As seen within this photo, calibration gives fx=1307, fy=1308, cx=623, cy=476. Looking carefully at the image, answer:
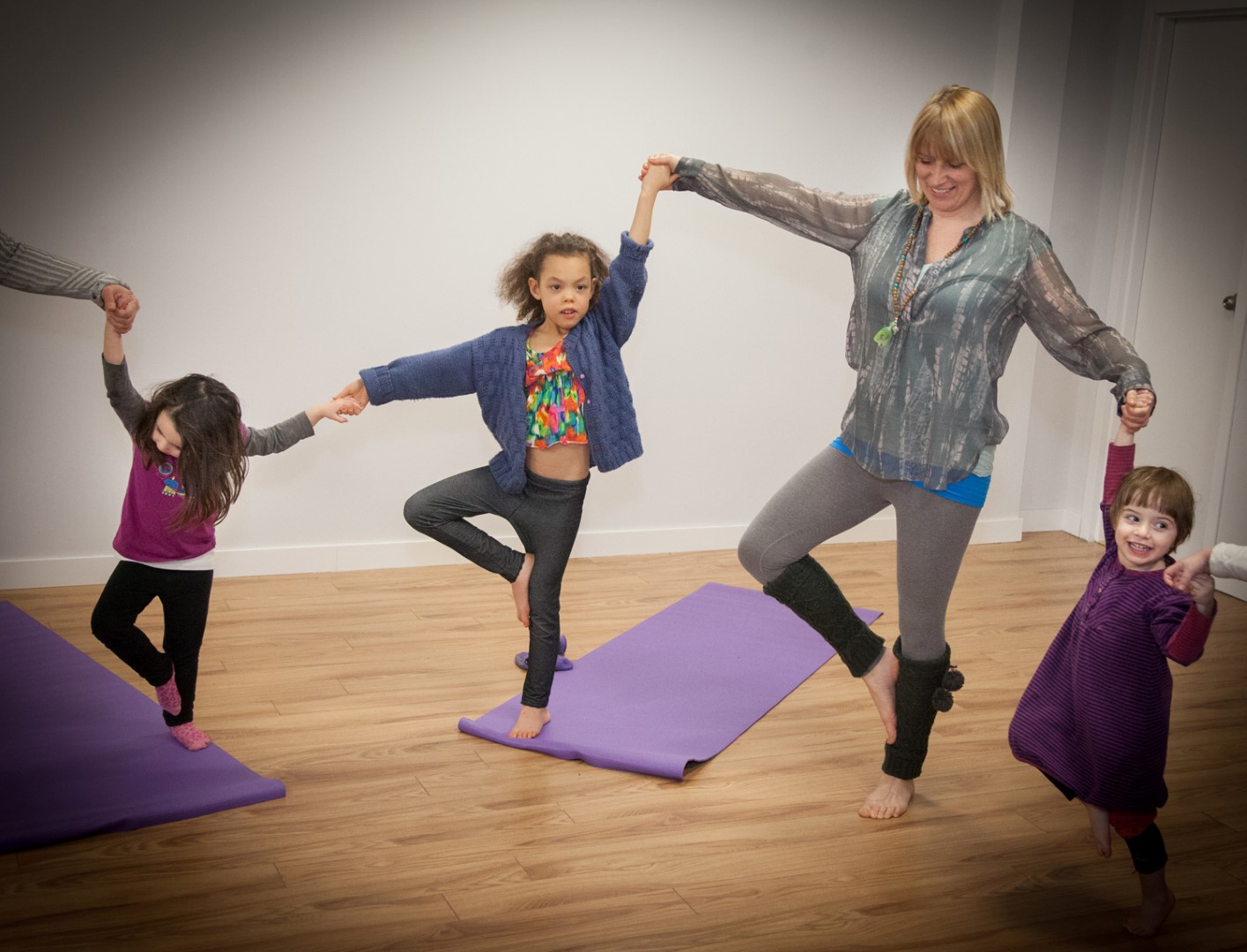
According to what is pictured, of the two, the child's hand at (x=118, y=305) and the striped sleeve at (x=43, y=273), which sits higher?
the striped sleeve at (x=43, y=273)

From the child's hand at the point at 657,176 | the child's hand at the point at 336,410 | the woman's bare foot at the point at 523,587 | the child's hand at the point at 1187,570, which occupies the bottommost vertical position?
the woman's bare foot at the point at 523,587

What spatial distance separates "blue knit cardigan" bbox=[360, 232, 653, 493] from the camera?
111 inches

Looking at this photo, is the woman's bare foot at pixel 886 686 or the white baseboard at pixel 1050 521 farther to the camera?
the white baseboard at pixel 1050 521

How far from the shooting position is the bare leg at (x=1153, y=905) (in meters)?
2.27

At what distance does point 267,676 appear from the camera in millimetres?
3285

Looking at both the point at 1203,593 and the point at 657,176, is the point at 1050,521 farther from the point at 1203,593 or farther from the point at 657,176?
the point at 1203,593

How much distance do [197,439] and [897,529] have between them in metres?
1.40

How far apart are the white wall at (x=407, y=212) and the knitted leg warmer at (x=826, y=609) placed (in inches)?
73.6

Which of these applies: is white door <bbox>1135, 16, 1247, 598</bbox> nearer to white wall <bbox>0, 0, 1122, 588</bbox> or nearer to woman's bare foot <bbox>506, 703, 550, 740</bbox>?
white wall <bbox>0, 0, 1122, 588</bbox>

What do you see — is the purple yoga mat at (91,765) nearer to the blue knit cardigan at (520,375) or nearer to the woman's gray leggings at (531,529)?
the woman's gray leggings at (531,529)

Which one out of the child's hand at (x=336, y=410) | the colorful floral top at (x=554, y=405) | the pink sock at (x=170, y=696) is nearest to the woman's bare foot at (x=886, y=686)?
the colorful floral top at (x=554, y=405)

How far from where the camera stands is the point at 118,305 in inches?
102

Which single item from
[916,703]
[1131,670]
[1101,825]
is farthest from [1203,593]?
[916,703]

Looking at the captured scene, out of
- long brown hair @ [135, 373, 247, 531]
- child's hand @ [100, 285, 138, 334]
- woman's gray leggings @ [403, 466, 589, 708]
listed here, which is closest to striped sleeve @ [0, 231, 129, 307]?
child's hand @ [100, 285, 138, 334]
